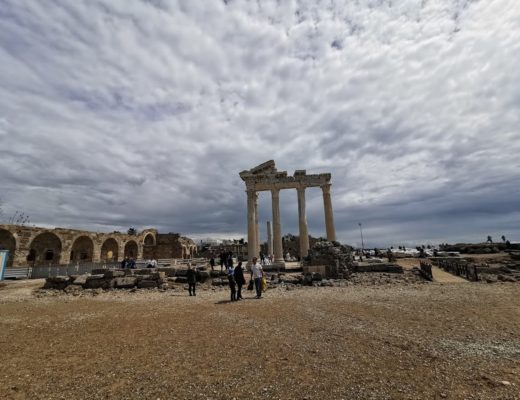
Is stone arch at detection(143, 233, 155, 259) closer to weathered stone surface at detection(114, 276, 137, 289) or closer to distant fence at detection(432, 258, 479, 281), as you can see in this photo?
weathered stone surface at detection(114, 276, 137, 289)

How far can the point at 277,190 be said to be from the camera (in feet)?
97.5

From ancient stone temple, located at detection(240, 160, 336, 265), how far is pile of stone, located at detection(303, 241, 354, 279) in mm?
8547

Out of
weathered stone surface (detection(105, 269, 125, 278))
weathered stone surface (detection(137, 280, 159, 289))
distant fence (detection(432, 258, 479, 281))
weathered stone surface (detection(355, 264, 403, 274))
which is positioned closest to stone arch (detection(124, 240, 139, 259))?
weathered stone surface (detection(105, 269, 125, 278))

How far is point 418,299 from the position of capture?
465 inches

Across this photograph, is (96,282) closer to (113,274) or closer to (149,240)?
(113,274)

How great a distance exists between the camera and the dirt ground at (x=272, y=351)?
456 cm

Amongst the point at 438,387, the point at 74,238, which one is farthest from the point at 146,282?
the point at 74,238

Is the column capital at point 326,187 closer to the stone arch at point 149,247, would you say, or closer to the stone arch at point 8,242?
the stone arch at point 8,242

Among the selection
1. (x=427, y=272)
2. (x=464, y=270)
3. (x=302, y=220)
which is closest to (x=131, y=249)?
(x=302, y=220)

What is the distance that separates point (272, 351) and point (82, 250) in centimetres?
4471

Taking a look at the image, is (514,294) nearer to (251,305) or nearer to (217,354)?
(251,305)

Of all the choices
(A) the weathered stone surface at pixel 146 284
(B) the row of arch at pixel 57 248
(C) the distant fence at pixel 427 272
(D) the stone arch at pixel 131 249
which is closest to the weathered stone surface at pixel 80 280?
(A) the weathered stone surface at pixel 146 284

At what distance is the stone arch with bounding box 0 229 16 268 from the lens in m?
31.2

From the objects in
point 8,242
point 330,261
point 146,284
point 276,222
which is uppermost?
point 276,222
